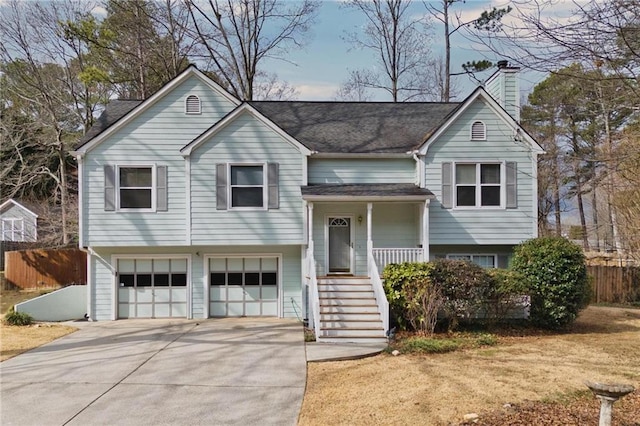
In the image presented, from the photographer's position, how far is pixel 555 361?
9.22 meters

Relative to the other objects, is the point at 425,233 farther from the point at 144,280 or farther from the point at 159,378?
the point at 144,280

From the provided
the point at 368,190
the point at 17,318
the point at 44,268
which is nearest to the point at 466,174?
the point at 368,190

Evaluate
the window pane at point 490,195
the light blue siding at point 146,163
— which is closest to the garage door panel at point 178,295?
the light blue siding at point 146,163

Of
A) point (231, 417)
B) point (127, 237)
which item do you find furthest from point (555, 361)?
point (127, 237)

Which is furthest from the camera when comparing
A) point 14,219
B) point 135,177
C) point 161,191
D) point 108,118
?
point 14,219

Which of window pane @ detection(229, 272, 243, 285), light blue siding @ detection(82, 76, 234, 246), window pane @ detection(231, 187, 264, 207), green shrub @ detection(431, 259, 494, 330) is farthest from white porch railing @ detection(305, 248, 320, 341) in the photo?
light blue siding @ detection(82, 76, 234, 246)

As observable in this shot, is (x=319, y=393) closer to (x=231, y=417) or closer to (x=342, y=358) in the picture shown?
(x=231, y=417)

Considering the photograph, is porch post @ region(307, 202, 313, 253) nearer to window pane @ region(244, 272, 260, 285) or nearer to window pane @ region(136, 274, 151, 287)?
window pane @ region(244, 272, 260, 285)

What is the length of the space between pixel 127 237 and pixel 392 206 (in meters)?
7.90

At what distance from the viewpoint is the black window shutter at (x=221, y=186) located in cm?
1392

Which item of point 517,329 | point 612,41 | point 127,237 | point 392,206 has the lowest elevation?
point 517,329

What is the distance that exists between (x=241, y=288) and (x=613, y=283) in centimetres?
1546

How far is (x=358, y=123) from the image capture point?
52.9 ft

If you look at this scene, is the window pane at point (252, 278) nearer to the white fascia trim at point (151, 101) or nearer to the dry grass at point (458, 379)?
the white fascia trim at point (151, 101)
